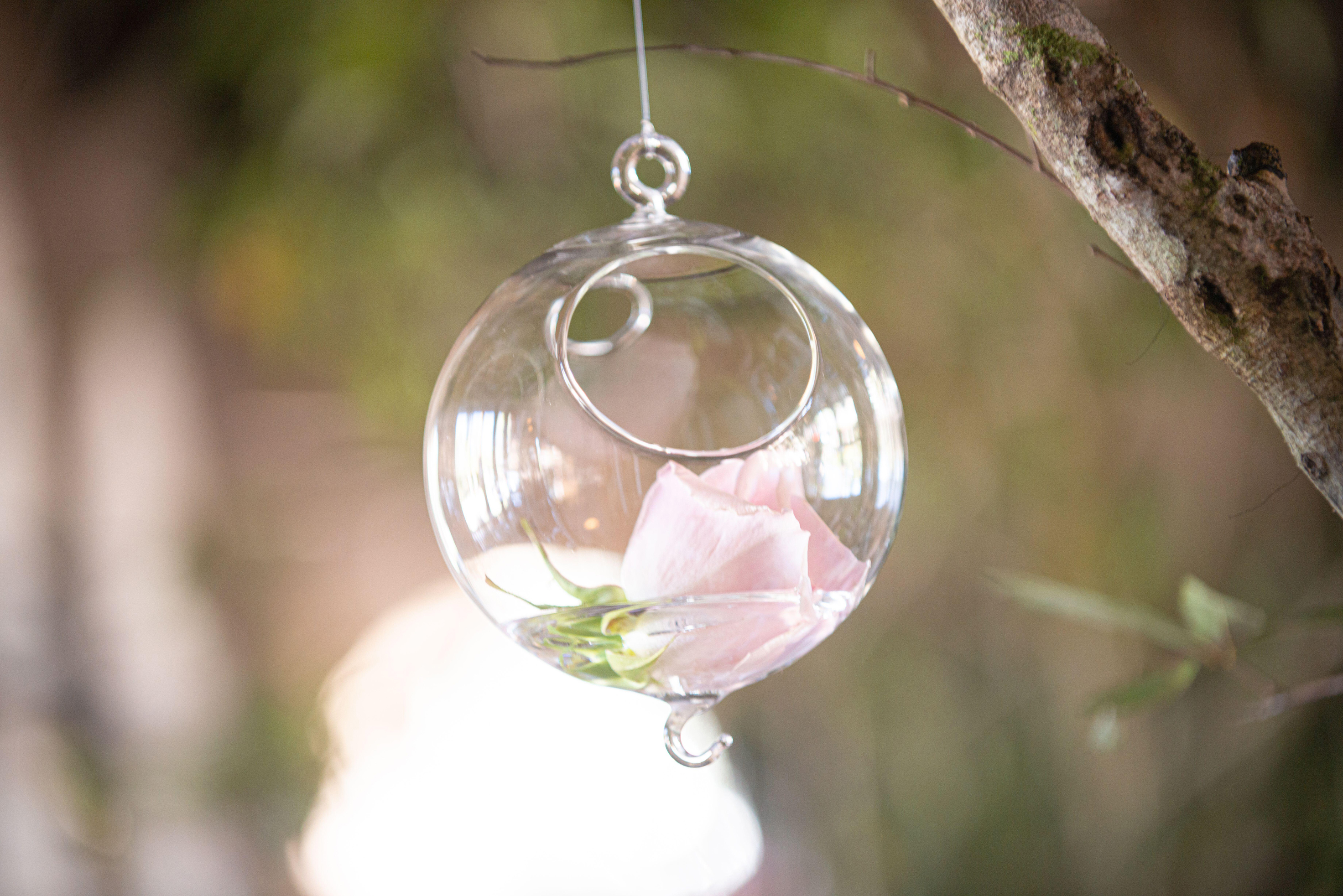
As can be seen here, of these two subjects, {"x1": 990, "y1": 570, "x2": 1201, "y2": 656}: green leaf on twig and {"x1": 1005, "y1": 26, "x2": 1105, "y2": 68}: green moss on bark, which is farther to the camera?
{"x1": 990, "y1": 570, "x2": 1201, "y2": 656}: green leaf on twig

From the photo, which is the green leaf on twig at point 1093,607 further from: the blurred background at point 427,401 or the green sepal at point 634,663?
the blurred background at point 427,401

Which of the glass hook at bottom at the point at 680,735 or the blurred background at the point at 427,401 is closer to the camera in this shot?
the glass hook at bottom at the point at 680,735

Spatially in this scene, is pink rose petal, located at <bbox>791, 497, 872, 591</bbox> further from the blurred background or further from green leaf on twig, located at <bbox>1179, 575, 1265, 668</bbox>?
the blurred background

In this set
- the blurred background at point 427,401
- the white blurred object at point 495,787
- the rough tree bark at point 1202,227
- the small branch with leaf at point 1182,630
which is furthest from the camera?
the white blurred object at point 495,787

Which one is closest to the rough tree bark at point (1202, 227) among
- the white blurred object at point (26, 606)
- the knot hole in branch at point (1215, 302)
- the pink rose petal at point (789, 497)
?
the knot hole in branch at point (1215, 302)

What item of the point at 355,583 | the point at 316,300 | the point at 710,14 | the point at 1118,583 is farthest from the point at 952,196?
the point at 355,583

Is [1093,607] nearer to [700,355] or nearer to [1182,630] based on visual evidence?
[1182,630]

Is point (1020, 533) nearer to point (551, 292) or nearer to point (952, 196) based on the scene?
point (952, 196)

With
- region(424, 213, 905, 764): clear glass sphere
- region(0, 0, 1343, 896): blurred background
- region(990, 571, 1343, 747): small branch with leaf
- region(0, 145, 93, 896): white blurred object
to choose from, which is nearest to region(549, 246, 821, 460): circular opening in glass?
region(424, 213, 905, 764): clear glass sphere
